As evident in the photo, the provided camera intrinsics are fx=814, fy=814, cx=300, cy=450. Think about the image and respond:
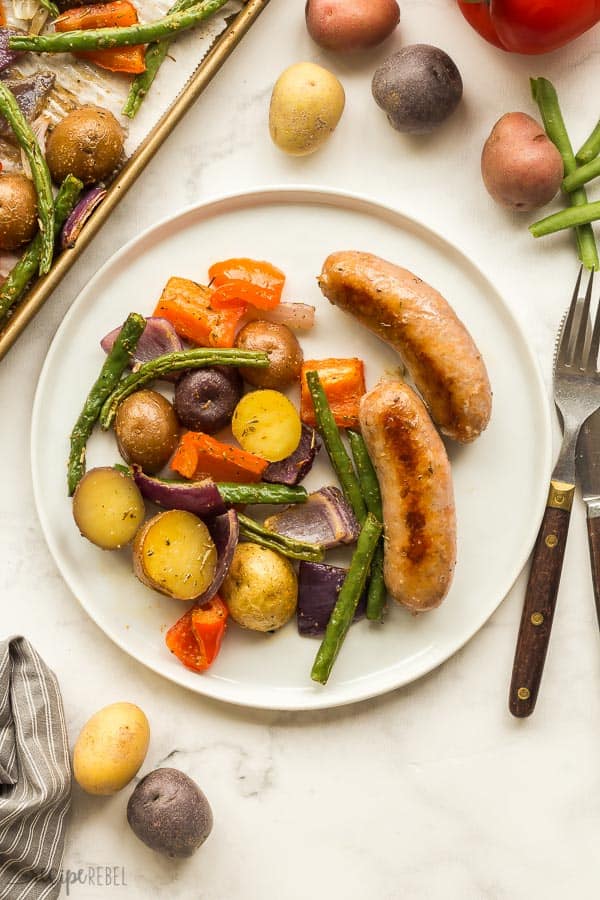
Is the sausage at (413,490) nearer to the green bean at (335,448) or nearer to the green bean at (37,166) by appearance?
the green bean at (335,448)

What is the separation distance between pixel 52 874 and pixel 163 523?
107 centimetres

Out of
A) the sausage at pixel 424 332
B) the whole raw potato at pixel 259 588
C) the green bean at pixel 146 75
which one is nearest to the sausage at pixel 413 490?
the sausage at pixel 424 332

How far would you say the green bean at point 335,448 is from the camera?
2.23 metres

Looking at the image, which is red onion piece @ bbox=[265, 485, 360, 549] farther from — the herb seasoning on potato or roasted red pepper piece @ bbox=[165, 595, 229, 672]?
the herb seasoning on potato

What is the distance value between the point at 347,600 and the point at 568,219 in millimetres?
1245

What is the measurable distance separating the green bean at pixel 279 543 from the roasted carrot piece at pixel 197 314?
51cm

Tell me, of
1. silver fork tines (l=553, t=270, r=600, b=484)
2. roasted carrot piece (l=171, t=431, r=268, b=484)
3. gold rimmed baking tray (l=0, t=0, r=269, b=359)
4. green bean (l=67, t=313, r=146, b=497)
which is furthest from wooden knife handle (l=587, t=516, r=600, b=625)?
gold rimmed baking tray (l=0, t=0, r=269, b=359)

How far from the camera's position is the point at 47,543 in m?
2.38

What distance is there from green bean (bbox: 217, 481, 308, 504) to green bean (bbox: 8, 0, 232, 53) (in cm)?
127

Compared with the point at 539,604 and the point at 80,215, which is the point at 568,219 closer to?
the point at 539,604

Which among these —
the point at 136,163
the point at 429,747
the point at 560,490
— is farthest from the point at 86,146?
the point at 429,747

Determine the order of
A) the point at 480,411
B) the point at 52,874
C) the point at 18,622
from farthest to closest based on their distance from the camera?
1. the point at 18,622
2. the point at 52,874
3. the point at 480,411

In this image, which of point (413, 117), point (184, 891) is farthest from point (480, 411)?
point (184, 891)

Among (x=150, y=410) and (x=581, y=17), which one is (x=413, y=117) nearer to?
(x=581, y=17)
